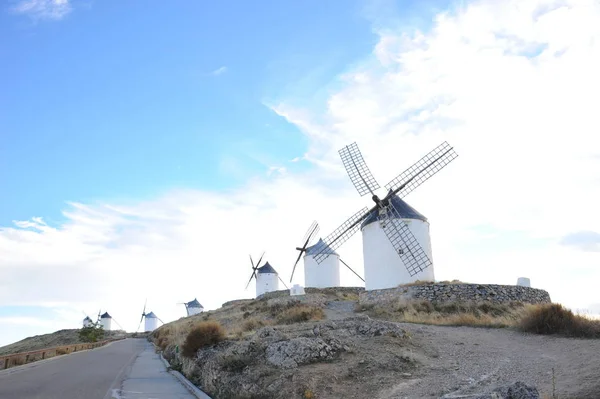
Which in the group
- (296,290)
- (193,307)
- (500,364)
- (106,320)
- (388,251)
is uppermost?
(193,307)

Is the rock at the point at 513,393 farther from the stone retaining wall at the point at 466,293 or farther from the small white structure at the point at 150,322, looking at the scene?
Result: the small white structure at the point at 150,322

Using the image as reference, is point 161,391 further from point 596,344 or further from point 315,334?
point 596,344

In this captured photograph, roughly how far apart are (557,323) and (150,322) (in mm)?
90777

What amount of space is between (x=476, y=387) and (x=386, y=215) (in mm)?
21521

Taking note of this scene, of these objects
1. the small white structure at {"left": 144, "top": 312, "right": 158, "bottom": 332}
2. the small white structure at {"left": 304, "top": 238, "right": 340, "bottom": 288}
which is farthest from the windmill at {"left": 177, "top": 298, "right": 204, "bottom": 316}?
the small white structure at {"left": 304, "top": 238, "right": 340, "bottom": 288}

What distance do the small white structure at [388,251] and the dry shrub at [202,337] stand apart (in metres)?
15.4

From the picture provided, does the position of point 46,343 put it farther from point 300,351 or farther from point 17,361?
point 300,351

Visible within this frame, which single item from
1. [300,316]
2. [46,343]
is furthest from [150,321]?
[300,316]

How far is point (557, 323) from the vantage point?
44.9 feet

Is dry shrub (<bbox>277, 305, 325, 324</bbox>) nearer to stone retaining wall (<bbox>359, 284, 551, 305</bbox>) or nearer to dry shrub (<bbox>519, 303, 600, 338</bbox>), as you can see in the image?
stone retaining wall (<bbox>359, 284, 551, 305</bbox>)

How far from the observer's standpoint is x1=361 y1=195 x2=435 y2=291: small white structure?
1119 inches

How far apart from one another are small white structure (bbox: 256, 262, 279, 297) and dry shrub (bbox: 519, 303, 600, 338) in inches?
1778

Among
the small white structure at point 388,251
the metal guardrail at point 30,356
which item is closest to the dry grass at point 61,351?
the metal guardrail at point 30,356

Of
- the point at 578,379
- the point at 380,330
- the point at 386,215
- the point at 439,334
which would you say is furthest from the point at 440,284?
the point at 578,379
